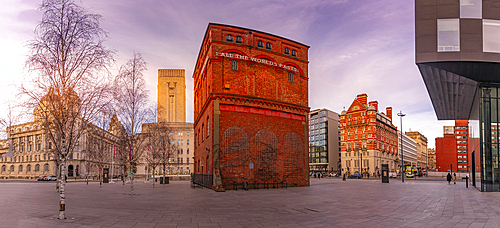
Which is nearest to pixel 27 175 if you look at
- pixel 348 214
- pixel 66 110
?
pixel 66 110

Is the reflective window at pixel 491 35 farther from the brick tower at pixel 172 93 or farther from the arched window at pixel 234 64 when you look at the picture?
the brick tower at pixel 172 93

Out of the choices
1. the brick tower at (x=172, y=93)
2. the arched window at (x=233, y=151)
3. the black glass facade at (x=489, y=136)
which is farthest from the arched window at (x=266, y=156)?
the brick tower at (x=172, y=93)

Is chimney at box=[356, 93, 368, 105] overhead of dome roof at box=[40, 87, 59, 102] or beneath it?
overhead

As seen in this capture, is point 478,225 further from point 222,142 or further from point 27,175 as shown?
point 27,175

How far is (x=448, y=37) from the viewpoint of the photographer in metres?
23.8

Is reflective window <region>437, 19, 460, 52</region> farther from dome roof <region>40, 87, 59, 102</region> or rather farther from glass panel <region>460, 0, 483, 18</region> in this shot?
dome roof <region>40, 87, 59, 102</region>

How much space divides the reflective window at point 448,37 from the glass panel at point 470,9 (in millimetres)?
1143

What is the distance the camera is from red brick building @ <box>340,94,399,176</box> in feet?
355

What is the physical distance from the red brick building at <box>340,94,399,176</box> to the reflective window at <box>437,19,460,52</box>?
85.5 m

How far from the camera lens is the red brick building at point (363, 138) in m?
108

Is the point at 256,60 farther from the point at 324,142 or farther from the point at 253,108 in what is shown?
the point at 324,142

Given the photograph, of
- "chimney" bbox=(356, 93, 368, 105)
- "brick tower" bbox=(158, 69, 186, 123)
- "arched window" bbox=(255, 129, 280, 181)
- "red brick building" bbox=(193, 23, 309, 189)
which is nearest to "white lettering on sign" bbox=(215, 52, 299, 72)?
"red brick building" bbox=(193, 23, 309, 189)

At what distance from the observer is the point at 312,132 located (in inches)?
5379

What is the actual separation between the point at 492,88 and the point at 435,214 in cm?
1972
